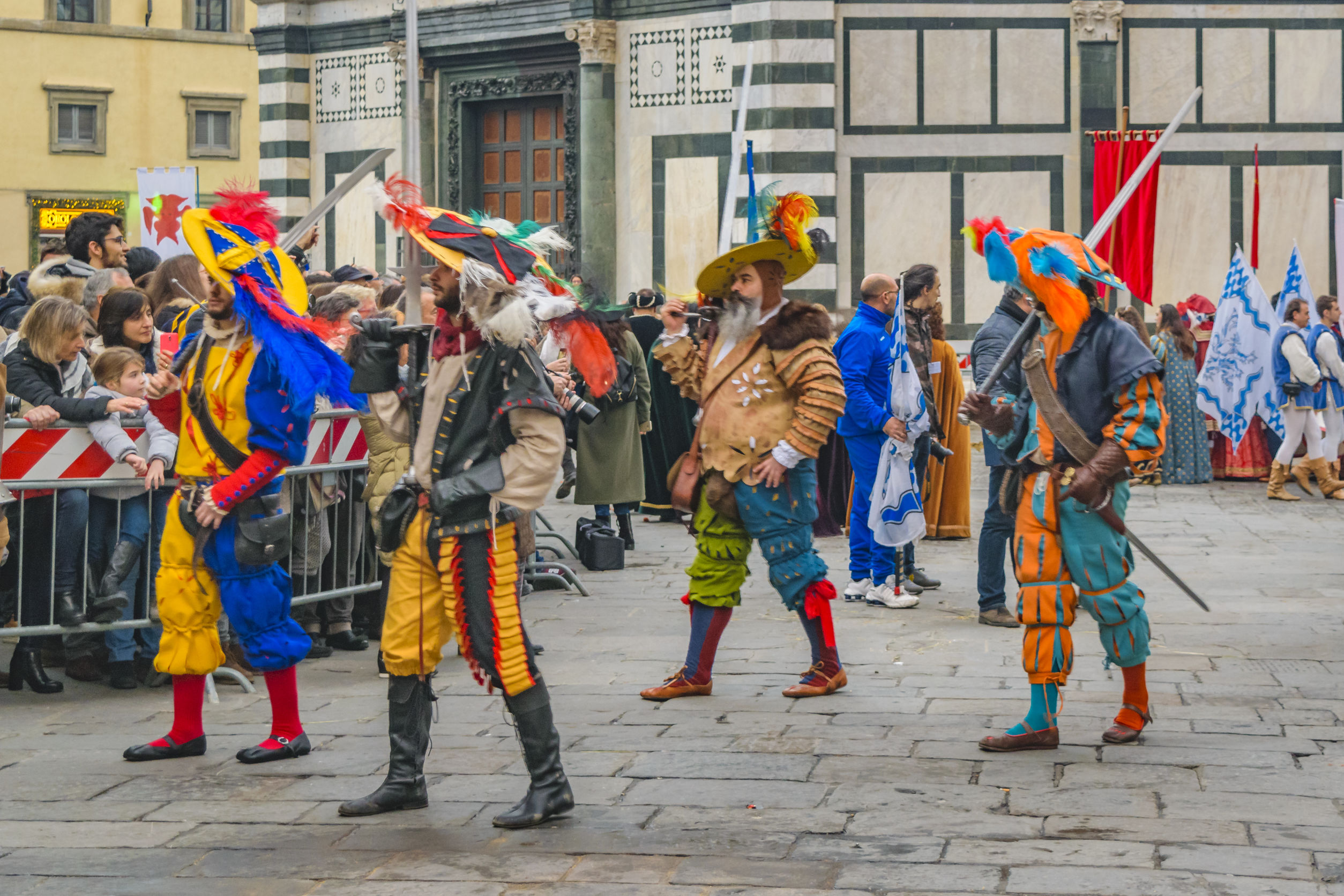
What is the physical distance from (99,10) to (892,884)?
38.6 meters

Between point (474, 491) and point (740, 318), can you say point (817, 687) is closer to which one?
point (740, 318)

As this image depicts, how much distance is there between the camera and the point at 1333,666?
7422 mm

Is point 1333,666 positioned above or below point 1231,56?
below

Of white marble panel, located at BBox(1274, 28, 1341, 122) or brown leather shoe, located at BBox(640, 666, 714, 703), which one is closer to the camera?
brown leather shoe, located at BBox(640, 666, 714, 703)

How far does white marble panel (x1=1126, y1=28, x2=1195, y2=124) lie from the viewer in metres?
17.2

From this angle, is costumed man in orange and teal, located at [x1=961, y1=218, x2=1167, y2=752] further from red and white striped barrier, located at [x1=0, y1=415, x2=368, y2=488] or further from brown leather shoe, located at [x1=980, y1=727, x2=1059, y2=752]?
red and white striped barrier, located at [x1=0, y1=415, x2=368, y2=488]

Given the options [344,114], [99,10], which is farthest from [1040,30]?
[99,10]

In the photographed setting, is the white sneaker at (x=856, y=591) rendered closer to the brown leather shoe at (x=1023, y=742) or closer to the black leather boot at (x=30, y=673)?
the brown leather shoe at (x=1023, y=742)

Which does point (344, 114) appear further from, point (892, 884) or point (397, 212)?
point (892, 884)

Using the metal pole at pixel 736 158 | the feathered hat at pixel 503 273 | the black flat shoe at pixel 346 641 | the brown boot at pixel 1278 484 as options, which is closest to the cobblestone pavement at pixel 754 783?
the black flat shoe at pixel 346 641

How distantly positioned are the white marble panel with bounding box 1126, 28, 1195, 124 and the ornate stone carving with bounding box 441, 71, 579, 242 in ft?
19.2

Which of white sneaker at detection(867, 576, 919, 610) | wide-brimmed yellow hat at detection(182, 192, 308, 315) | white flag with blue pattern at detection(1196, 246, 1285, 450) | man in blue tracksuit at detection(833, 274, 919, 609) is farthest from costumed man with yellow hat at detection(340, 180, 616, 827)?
white flag with blue pattern at detection(1196, 246, 1285, 450)

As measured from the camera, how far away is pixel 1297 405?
14617 mm

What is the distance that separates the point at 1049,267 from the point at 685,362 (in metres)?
1.74
